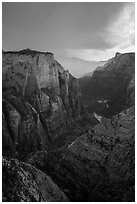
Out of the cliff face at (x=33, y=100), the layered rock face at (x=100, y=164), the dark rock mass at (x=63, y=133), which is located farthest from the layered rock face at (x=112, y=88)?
the layered rock face at (x=100, y=164)

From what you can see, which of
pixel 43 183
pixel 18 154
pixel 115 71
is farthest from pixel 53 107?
pixel 115 71

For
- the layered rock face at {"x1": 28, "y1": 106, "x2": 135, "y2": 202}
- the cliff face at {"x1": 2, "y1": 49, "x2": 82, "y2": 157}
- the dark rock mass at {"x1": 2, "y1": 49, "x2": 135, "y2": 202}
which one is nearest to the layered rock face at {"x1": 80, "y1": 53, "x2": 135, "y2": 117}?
the dark rock mass at {"x1": 2, "y1": 49, "x2": 135, "y2": 202}

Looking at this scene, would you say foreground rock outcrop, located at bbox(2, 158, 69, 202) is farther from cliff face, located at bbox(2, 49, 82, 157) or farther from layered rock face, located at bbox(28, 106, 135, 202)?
cliff face, located at bbox(2, 49, 82, 157)

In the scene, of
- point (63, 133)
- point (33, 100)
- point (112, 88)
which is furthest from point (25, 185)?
point (112, 88)

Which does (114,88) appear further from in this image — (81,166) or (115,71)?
(81,166)

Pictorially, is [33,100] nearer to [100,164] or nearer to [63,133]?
[63,133]
